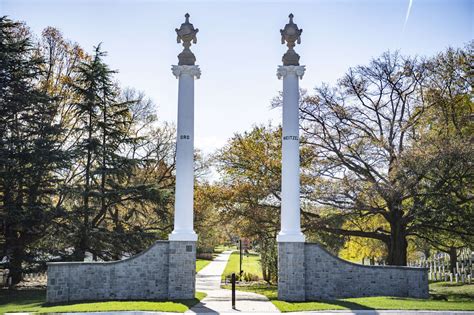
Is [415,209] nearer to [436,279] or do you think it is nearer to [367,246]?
[436,279]

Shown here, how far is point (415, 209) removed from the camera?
20.6 m

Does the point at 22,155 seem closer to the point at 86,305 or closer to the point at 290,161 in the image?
the point at 86,305

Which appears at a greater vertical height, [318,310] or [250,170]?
[250,170]

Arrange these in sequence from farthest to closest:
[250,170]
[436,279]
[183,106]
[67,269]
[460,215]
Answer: [436,279]
[250,170]
[460,215]
[183,106]
[67,269]

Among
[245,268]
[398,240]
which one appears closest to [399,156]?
[398,240]

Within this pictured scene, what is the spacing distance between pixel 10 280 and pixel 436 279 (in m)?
23.5

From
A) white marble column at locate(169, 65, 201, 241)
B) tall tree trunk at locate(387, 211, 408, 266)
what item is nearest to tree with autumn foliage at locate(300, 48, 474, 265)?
tall tree trunk at locate(387, 211, 408, 266)

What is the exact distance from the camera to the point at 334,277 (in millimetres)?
16125

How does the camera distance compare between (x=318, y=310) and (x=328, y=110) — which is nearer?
(x=318, y=310)

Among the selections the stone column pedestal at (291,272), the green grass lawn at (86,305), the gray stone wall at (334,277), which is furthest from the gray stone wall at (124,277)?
the gray stone wall at (334,277)

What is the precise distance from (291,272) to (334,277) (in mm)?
1544

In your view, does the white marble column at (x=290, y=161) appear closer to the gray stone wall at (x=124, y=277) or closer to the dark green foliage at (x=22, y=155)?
the gray stone wall at (x=124, y=277)

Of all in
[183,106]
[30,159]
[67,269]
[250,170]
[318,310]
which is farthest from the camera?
[250,170]

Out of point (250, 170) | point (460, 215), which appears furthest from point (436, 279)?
point (250, 170)
